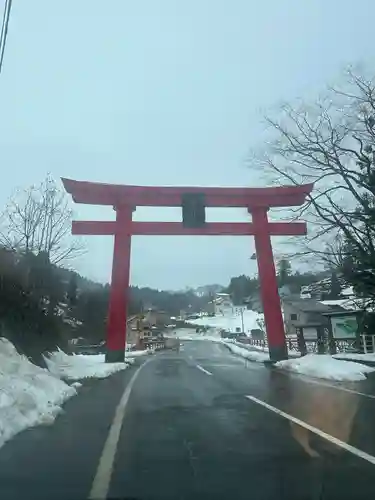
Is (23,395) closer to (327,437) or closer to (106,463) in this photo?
(106,463)

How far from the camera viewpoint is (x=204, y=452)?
731cm

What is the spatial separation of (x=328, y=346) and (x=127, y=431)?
27039 millimetres

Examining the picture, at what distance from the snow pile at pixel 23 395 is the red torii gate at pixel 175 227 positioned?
14.3 m

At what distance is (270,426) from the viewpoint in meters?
9.20

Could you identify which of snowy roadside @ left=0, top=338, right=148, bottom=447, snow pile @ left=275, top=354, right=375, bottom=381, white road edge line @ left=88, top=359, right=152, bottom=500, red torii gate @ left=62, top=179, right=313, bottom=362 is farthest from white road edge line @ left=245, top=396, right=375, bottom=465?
red torii gate @ left=62, top=179, right=313, bottom=362

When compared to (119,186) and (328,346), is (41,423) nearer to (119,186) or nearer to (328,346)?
(119,186)

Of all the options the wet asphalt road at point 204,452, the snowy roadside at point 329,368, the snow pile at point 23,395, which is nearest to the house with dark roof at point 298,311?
the snowy roadside at point 329,368

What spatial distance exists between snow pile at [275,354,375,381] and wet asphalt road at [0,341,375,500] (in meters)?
5.58

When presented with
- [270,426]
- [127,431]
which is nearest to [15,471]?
[127,431]

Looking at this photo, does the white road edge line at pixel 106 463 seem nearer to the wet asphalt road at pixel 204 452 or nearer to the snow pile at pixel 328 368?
the wet asphalt road at pixel 204 452

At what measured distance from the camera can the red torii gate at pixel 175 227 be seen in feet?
97.2

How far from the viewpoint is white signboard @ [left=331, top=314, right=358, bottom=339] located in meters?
33.9

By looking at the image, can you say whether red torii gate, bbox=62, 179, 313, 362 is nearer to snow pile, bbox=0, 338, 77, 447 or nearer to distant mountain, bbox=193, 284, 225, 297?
snow pile, bbox=0, 338, 77, 447

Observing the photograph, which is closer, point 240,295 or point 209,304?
point 240,295
